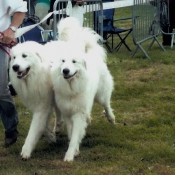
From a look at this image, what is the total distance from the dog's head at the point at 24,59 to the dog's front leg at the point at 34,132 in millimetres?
493

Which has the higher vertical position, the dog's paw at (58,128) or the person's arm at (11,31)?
the person's arm at (11,31)

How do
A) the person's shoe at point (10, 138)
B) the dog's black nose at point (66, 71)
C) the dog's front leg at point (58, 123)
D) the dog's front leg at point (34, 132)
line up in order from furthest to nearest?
the dog's front leg at point (58, 123) < the person's shoe at point (10, 138) < the dog's front leg at point (34, 132) < the dog's black nose at point (66, 71)

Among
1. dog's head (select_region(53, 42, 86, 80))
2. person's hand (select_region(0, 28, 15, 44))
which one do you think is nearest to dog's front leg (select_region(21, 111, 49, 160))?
dog's head (select_region(53, 42, 86, 80))

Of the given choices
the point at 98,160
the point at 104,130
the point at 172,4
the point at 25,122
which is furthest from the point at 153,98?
the point at 172,4

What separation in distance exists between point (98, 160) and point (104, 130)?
3.59 ft

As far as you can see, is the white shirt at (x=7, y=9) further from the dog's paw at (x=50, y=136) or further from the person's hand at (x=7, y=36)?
the dog's paw at (x=50, y=136)

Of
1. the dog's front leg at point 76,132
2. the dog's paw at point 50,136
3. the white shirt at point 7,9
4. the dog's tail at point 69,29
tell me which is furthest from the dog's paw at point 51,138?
the white shirt at point 7,9

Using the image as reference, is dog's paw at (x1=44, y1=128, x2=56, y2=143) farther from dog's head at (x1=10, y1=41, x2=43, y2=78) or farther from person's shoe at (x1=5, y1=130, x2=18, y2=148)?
dog's head at (x1=10, y1=41, x2=43, y2=78)

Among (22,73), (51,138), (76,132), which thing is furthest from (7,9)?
(51,138)

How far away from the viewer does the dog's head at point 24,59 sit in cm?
480

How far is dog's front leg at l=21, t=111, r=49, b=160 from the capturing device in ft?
16.5

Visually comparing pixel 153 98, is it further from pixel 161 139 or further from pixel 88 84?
pixel 88 84

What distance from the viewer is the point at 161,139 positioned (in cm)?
550

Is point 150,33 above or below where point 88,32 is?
below
